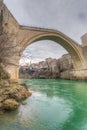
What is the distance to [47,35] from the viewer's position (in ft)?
102

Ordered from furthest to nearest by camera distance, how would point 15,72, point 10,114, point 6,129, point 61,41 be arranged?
point 61,41 < point 15,72 < point 10,114 < point 6,129

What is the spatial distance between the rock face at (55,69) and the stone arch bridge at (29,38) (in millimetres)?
4484

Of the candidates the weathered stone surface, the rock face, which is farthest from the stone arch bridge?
the rock face

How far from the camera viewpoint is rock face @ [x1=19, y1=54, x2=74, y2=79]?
46.1m

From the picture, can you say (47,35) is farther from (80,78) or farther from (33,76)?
(33,76)

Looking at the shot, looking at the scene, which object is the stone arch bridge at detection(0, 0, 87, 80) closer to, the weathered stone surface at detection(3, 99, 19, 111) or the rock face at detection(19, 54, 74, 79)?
the weathered stone surface at detection(3, 99, 19, 111)

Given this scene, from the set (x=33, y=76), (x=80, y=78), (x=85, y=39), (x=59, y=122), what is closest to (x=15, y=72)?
(x=59, y=122)

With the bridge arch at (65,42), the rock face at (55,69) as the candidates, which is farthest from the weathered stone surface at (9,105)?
the rock face at (55,69)

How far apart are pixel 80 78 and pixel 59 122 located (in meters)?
32.3

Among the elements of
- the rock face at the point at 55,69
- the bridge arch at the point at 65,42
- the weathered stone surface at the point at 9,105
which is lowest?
the weathered stone surface at the point at 9,105

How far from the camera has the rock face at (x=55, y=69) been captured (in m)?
46.1

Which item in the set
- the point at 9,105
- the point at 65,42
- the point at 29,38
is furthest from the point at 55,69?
the point at 9,105

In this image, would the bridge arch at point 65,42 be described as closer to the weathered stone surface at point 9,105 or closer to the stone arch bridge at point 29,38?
the stone arch bridge at point 29,38

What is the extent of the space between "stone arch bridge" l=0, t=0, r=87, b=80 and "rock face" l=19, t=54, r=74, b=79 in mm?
4484
